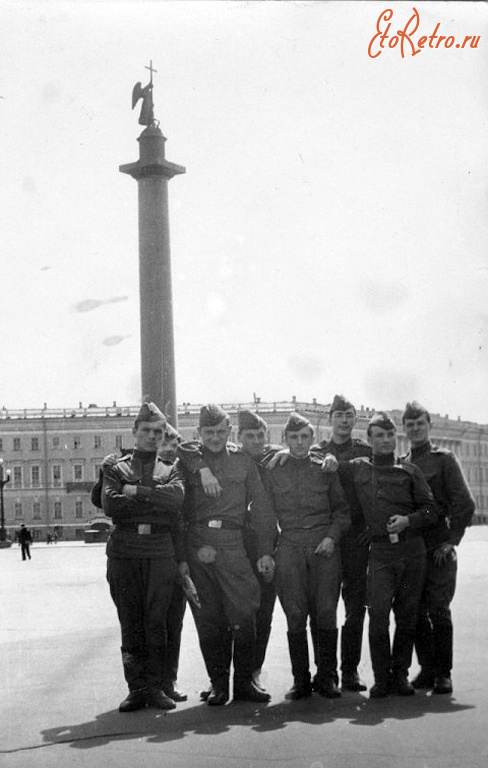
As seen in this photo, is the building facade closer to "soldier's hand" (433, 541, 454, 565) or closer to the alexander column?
the alexander column

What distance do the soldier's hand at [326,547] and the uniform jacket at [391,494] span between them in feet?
1.04

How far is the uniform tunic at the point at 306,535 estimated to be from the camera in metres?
6.72

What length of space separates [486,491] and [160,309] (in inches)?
3184

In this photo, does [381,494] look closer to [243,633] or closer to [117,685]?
[243,633]

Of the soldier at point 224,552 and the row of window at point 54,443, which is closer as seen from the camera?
the soldier at point 224,552

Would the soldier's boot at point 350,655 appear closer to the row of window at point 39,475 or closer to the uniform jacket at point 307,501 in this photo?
the uniform jacket at point 307,501

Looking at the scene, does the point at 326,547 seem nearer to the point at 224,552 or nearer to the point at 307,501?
the point at 307,501

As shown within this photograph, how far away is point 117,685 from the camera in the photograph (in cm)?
743

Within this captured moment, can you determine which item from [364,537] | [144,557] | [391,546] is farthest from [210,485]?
[391,546]

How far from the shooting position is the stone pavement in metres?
5.25

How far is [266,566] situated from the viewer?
268 inches

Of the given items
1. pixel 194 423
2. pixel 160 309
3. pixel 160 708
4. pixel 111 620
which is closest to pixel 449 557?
pixel 160 708

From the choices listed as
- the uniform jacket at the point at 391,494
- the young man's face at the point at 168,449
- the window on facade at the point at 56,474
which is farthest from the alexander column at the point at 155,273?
the window on facade at the point at 56,474

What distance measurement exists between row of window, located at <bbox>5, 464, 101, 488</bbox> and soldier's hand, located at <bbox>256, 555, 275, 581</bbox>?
82683 mm
